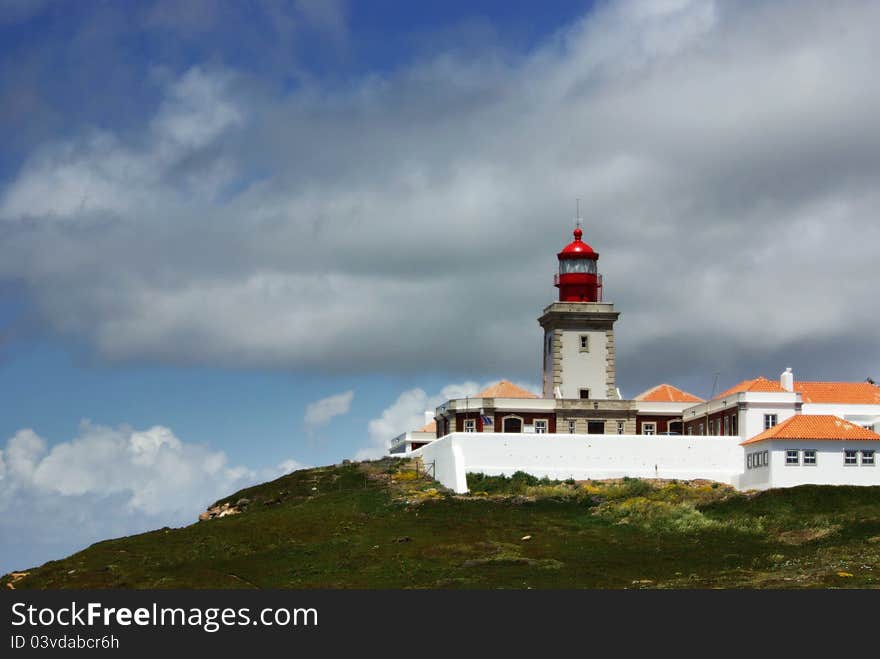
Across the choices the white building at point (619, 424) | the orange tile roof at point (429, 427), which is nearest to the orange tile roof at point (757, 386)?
the white building at point (619, 424)

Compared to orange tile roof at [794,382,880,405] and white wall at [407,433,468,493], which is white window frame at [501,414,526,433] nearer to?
white wall at [407,433,468,493]

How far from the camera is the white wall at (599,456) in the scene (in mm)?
79688

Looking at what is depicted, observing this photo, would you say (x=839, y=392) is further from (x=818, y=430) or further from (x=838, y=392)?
(x=818, y=430)

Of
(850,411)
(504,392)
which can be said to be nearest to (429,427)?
(504,392)

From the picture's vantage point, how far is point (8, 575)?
6569 centimetres

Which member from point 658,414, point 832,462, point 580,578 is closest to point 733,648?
point 580,578

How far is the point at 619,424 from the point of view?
87.4m

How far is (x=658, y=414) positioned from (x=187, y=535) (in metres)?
32.2

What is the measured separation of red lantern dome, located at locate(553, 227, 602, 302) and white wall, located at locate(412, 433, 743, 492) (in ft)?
44.4

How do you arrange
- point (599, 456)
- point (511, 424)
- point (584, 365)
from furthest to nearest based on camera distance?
point (584, 365) < point (511, 424) < point (599, 456)

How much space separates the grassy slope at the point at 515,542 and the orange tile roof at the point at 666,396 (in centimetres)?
1316

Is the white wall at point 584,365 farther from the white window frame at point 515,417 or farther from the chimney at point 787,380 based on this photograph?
the chimney at point 787,380

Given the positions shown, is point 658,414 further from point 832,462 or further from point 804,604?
point 804,604

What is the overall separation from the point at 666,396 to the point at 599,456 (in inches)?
493
